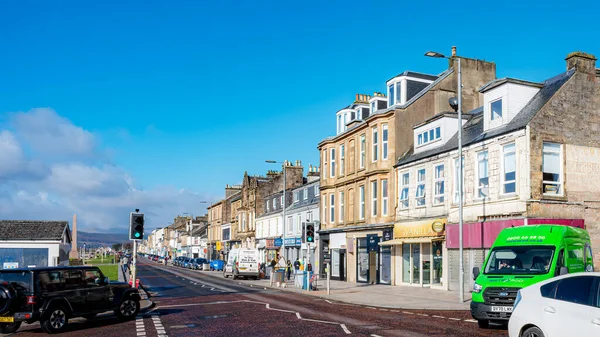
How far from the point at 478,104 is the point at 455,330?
24.8m

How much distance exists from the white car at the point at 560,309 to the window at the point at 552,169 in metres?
16.3

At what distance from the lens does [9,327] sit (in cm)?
1602

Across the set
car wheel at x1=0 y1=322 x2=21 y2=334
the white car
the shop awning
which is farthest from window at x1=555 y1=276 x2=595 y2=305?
the shop awning

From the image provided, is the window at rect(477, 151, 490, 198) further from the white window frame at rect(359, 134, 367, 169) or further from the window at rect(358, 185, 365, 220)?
the window at rect(358, 185, 365, 220)

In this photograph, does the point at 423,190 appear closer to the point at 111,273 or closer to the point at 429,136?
the point at 429,136

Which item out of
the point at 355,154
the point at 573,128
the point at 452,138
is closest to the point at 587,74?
the point at 573,128

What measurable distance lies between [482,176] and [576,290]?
19.1 m

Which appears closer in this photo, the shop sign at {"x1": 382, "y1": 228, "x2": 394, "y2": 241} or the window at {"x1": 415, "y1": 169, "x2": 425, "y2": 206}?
A: the window at {"x1": 415, "y1": 169, "x2": 425, "y2": 206}

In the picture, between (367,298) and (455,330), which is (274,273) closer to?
(367,298)

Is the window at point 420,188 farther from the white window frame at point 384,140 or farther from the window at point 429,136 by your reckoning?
the white window frame at point 384,140

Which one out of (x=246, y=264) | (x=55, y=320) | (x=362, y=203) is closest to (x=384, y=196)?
(x=362, y=203)

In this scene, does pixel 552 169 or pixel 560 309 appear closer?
pixel 560 309

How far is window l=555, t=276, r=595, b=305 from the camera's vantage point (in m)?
9.94

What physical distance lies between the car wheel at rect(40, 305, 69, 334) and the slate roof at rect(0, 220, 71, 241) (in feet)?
104
